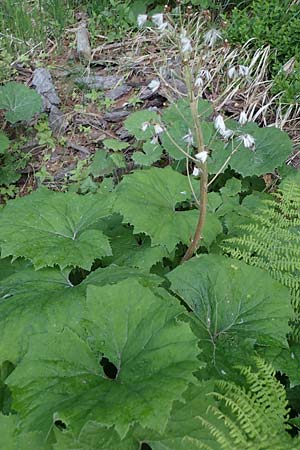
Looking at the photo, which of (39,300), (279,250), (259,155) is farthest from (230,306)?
(259,155)

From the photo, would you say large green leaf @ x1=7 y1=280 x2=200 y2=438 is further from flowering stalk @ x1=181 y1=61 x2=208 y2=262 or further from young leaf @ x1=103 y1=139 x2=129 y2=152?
young leaf @ x1=103 y1=139 x2=129 y2=152

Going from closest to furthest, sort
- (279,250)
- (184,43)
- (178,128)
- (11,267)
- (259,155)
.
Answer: (184,43), (279,250), (11,267), (259,155), (178,128)

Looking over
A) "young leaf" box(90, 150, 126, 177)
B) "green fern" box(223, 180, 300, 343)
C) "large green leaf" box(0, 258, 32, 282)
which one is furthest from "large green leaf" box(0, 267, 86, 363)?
"young leaf" box(90, 150, 126, 177)

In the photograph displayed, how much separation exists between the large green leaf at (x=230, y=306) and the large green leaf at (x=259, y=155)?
46.8 inches

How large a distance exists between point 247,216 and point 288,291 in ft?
2.56

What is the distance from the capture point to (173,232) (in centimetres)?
234

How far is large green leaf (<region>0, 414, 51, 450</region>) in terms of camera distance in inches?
63.0

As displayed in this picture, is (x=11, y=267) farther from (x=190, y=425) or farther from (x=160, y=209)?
(x=190, y=425)

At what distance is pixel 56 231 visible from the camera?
235 centimetres

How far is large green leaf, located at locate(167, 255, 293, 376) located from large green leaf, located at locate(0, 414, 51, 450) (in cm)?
59

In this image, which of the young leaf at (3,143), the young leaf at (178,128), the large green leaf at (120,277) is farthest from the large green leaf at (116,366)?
the young leaf at (3,143)

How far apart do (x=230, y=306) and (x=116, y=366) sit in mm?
581

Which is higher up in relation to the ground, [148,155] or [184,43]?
[184,43]

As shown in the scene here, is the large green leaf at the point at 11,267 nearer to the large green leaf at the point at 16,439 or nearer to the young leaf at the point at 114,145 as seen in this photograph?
the large green leaf at the point at 16,439
